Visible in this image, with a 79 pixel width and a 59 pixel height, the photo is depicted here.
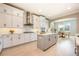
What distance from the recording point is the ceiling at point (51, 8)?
2623 millimetres

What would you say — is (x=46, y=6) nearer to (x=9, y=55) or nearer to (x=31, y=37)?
(x=31, y=37)

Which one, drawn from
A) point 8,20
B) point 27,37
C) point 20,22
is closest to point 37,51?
point 27,37

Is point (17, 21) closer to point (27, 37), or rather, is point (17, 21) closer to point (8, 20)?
point (8, 20)

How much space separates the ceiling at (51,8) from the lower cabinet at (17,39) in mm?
749

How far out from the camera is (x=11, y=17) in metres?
3.31

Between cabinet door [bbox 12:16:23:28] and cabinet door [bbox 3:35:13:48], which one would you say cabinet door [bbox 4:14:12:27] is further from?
cabinet door [bbox 3:35:13:48]

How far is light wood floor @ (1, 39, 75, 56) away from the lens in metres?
2.61

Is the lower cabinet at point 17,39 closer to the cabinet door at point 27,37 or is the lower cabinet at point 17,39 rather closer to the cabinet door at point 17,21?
the cabinet door at point 27,37

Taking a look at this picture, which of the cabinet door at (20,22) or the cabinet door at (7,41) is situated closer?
the cabinet door at (7,41)

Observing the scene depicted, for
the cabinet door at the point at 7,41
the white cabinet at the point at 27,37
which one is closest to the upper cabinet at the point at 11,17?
the cabinet door at the point at 7,41

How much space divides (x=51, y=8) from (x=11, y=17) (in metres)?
1.43

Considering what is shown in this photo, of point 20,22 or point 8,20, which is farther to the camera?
point 20,22

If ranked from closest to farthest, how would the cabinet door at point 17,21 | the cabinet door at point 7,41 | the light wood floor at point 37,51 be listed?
the light wood floor at point 37,51 < the cabinet door at point 7,41 < the cabinet door at point 17,21

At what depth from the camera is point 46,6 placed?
8.71 ft
